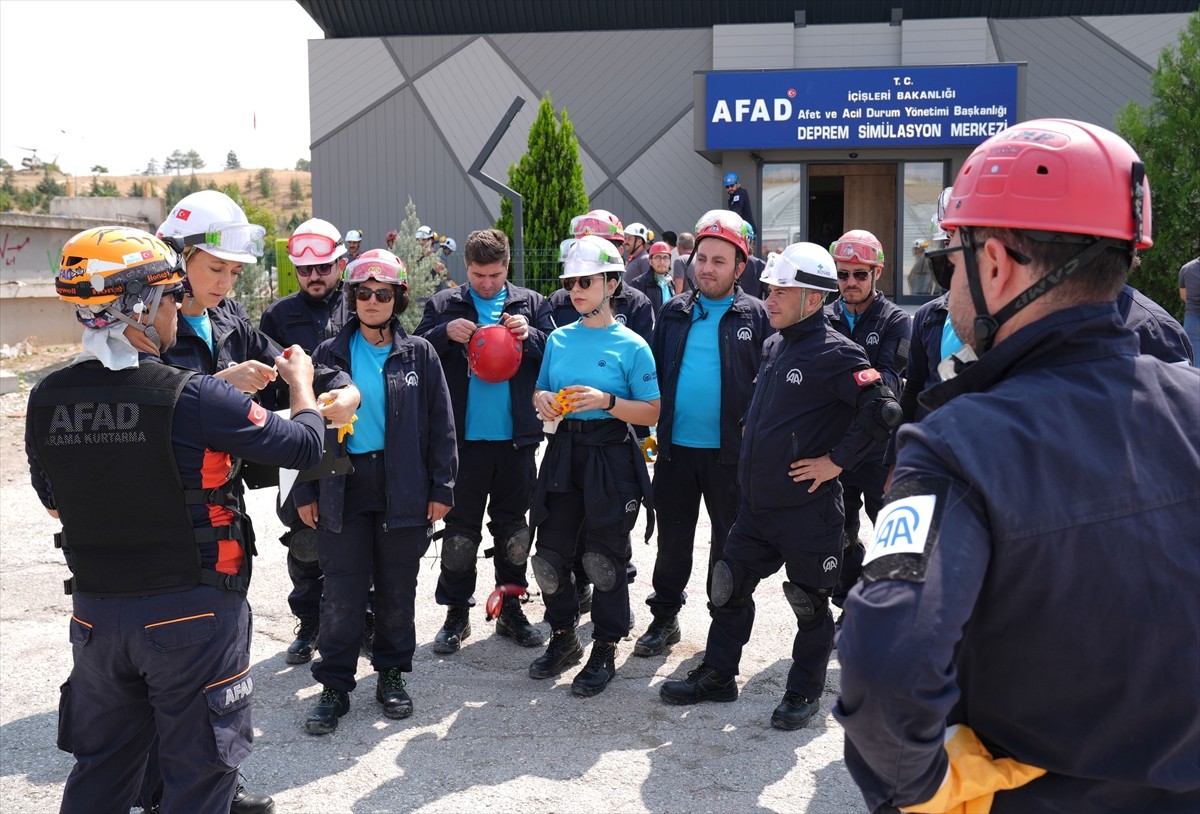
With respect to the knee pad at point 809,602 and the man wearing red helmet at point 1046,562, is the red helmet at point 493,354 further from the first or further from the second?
the man wearing red helmet at point 1046,562

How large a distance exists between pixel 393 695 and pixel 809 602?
211 centimetres

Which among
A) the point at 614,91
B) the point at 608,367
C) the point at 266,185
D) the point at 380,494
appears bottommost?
the point at 380,494

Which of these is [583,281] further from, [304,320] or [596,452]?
[304,320]

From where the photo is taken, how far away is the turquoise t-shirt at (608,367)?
5398mm

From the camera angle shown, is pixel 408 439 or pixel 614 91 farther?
pixel 614 91

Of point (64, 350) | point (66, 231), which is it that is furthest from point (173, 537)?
point (66, 231)

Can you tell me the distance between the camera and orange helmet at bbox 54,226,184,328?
307cm

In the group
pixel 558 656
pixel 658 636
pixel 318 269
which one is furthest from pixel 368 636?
pixel 318 269

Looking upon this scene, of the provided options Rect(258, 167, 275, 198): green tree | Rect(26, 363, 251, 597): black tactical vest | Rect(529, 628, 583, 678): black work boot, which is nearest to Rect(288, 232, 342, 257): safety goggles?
Rect(529, 628, 583, 678): black work boot

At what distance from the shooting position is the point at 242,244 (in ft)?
14.2

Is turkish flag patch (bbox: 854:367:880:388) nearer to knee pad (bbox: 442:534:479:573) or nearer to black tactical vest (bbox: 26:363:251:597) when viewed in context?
knee pad (bbox: 442:534:479:573)

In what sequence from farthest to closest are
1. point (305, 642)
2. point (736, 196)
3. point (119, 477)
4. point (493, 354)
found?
point (736, 196)
point (305, 642)
point (493, 354)
point (119, 477)

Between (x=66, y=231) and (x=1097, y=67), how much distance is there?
2037cm

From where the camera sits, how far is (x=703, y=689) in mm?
5223
